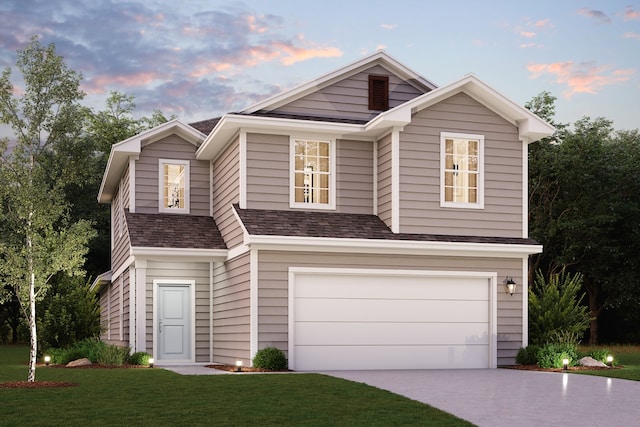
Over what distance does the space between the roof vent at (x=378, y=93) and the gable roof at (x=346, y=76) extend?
34 cm

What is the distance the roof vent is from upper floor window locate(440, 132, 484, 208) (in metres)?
2.02

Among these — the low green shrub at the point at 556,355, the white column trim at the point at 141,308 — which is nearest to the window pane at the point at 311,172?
the white column trim at the point at 141,308

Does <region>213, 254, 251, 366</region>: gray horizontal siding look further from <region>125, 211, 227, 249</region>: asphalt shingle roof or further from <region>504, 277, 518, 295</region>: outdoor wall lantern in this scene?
<region>504, 277, 518, 295</region>: outdoor wall lantern

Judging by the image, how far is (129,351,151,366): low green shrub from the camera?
763 inches

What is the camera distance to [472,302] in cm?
1944

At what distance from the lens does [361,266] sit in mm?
18578

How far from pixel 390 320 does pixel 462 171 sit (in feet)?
12.7

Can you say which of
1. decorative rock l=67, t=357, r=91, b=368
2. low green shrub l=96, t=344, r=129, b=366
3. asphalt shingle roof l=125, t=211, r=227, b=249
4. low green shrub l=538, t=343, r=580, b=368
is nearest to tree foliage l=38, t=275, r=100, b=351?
asphalt shingle roof l=125, t=211, r=227, b=249

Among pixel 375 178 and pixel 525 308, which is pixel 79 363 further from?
pixel 525 308

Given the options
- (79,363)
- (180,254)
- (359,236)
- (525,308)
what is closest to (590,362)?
(525,308)

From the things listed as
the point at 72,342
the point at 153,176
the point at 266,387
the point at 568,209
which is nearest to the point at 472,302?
the point at 266,387

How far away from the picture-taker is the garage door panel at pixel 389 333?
1825 cm

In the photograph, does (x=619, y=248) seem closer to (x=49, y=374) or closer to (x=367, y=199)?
(x=367, y=199)

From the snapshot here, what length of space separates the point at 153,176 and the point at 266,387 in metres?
10.6
